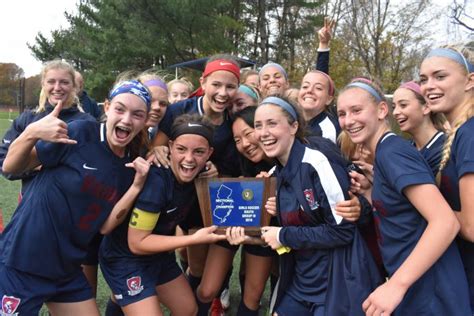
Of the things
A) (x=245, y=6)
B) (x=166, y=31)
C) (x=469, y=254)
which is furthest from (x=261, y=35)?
(x=469, y=254)

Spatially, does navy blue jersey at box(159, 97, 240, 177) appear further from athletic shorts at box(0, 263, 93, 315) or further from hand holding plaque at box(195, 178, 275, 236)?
athletic shorts at box(0, 263, 93, 315)

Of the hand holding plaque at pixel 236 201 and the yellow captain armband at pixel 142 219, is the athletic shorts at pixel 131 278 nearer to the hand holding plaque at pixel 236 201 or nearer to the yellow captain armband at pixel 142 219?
the yellow captain armband at pixel 142 219

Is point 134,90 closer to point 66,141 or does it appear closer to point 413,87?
point 66,141

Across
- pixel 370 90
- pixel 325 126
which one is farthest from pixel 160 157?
pixel 325 126

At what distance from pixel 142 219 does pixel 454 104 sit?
2.20 m

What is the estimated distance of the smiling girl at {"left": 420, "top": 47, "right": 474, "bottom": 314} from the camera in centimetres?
233

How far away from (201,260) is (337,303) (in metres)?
1.84

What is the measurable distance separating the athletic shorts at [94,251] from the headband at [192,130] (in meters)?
1.12

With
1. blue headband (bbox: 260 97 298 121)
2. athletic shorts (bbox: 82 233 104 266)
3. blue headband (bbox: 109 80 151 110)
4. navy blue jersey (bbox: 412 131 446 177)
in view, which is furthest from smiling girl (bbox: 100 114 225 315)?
navy blue jersey (bbox: 412 131 446 177)

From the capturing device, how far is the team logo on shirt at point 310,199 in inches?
111

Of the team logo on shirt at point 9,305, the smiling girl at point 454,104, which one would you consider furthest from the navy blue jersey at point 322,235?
the team logo on shirt at point 9,305

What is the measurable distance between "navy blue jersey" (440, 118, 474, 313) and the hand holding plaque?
1.25 meters

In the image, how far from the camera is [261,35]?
31.1 m

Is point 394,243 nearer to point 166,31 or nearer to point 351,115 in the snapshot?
point 351,115
